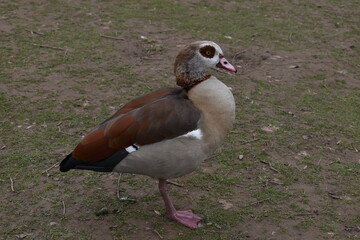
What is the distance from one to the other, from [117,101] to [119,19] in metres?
2.86

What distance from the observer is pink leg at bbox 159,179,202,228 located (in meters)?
3.97

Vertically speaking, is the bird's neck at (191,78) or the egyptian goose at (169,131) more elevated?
the bird's neck at (191,78)

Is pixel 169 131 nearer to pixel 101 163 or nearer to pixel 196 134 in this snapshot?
pixel 196 134

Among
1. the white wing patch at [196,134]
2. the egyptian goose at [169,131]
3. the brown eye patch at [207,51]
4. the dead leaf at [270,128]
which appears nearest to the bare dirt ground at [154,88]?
the dead leaf at [270,128]

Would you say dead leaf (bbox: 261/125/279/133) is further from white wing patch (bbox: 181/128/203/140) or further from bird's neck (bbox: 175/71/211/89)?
white wing patch (bbox: 181/128/203/140)

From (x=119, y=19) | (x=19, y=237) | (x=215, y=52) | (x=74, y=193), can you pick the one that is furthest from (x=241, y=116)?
(x=119, y=19)

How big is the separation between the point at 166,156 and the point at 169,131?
0.19 metres

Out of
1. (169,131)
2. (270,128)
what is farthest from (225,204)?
(270,128)

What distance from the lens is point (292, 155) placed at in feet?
16.4

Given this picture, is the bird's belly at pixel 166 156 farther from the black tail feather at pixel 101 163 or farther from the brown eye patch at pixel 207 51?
the brown eye patch at pixel 207 51

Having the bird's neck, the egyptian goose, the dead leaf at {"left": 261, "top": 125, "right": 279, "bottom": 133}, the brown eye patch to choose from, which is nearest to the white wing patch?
the egyptian goose

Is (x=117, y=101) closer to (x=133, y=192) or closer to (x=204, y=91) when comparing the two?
(x=133, y=192)

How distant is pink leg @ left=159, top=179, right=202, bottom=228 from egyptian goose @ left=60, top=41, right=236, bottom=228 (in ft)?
0.09

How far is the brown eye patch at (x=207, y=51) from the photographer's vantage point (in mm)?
3905
